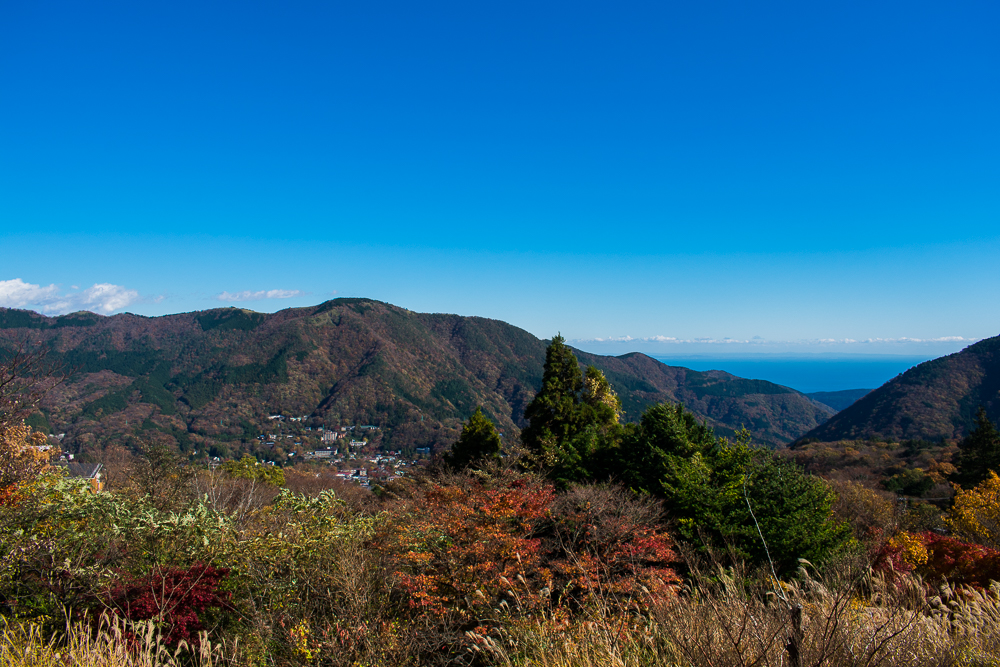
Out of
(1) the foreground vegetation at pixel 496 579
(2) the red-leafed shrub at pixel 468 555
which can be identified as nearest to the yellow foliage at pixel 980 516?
(1) the foreground vegetation at pixel 496 579

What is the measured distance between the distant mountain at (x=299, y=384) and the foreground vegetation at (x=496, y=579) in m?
Result: 90.0

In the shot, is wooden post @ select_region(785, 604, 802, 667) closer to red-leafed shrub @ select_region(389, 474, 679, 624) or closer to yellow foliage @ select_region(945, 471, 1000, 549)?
red-leafed shrub @ select_region(389, 474, 679, 624)

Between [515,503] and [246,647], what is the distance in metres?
5.27

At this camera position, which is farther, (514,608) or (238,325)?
(238,325)

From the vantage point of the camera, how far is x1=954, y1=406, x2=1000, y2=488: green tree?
29.8 m

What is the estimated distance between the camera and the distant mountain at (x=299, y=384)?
4195 inches

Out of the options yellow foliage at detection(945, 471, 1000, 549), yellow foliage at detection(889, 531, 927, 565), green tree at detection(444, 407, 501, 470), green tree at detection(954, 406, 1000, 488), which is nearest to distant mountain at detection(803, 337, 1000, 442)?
green tree at detection(954, 406, 1000, 488)

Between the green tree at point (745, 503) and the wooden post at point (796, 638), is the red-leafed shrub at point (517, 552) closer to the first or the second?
the green tree at point (745, 503)

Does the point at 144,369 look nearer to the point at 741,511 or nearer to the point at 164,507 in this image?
the point at 164,507

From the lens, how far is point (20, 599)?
705cm

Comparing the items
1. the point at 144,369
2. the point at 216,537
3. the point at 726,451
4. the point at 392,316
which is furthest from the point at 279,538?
the point at 392,316

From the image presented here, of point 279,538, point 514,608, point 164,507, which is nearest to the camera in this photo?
point 514,608

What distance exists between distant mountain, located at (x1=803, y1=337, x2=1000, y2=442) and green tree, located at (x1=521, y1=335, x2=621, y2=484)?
74751 millimetres

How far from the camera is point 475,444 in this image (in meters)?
23.8
